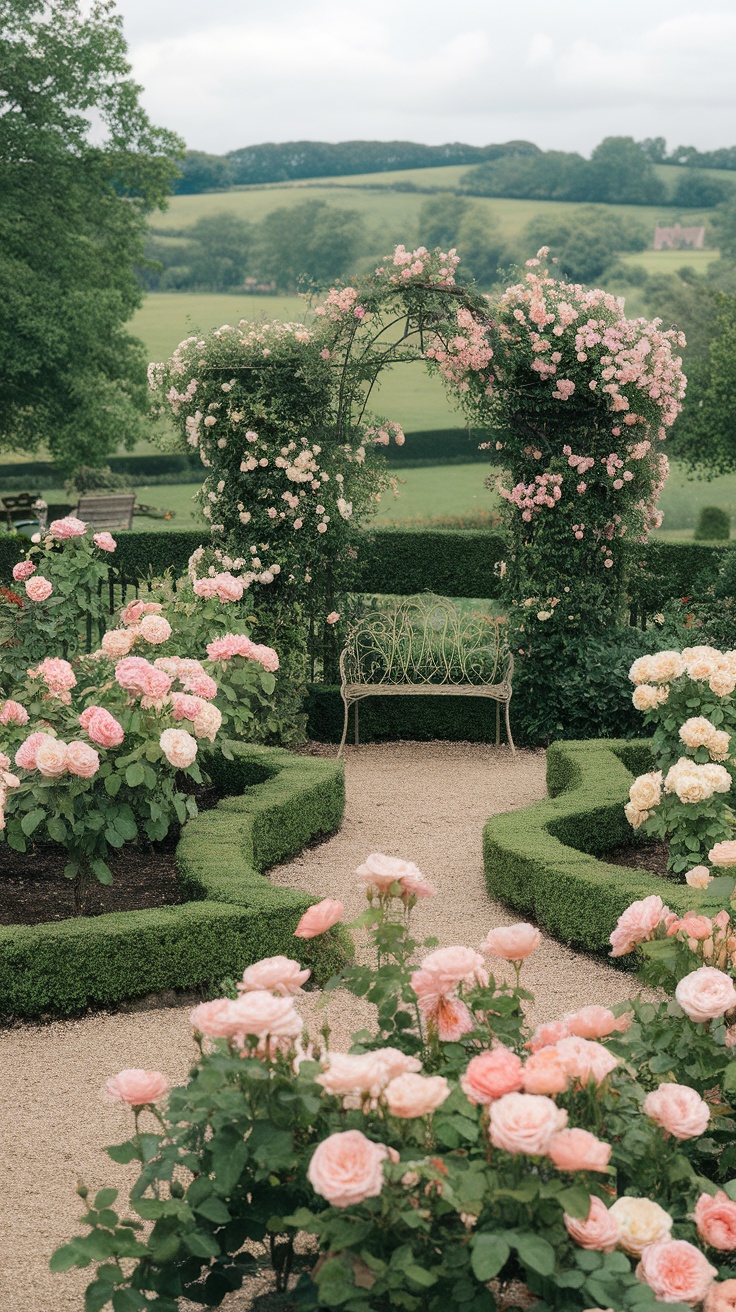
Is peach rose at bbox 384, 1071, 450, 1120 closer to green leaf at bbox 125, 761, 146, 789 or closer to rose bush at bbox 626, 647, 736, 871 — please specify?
green leaf at bbox 125, 761, 146, 789

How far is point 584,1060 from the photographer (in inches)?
90.7

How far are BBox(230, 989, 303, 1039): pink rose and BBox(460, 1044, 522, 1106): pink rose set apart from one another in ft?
1.05

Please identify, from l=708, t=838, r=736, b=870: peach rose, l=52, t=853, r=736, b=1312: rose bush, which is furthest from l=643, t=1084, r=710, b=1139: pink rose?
l=708, t=838, r=736, b=870: peach rose

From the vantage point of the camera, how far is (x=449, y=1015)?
260 centimetres

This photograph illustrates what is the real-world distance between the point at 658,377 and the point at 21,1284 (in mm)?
7331

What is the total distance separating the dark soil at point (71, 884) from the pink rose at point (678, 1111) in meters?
3.22

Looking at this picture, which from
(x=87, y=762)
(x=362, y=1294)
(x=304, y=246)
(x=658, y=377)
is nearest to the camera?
(x=362, y=1294)

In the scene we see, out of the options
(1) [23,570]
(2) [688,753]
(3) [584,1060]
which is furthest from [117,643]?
(3) [584,1060]

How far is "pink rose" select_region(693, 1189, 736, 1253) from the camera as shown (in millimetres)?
2277

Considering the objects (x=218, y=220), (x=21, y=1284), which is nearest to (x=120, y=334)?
(x=21, y=1284)

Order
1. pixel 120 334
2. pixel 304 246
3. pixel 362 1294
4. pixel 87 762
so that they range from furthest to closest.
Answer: pixel 304 246
pixel 120 334
pixel 87 762
pixel 362 1294

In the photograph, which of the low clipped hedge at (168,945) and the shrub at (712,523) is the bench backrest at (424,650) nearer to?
the low clipped hedge at (168,945)

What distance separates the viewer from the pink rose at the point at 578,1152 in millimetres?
1978

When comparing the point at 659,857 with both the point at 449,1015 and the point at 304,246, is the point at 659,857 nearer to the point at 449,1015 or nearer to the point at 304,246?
the point at 449,1015
